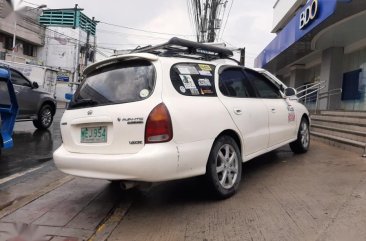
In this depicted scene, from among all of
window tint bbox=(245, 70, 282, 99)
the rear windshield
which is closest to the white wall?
window tint bbox=(245, 70, 282, 99)

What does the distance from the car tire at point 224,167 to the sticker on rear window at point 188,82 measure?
685mm

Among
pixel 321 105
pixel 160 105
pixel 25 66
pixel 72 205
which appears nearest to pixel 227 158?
pixel 160 105

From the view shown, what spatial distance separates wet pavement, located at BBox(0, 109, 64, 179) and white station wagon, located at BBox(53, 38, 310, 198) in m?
2.54

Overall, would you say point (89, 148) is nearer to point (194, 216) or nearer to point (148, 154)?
point (148, 154)

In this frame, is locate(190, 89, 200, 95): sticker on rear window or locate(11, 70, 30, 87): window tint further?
locate(11, 70, 30, 87): window tint

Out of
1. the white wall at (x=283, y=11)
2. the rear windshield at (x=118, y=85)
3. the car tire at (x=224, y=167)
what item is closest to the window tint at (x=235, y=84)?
the car tire at (x=224, y=167)

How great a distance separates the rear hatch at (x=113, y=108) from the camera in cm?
400

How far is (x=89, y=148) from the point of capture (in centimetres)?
433

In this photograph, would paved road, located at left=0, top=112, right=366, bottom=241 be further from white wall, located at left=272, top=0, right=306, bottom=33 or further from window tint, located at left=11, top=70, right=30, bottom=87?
white wall, located at left=272, top=0, right=306, bottom=33

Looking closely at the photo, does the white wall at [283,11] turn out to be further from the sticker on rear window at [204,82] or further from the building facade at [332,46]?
the sticker on rear window at [204,82]

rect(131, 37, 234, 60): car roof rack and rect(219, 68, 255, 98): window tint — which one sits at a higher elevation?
rect(131, 37, 234, 60): car roof rack

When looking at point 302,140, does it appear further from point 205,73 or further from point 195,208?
point 195,208

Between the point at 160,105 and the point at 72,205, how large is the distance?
1732 millimetres

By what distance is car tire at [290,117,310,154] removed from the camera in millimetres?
7411
